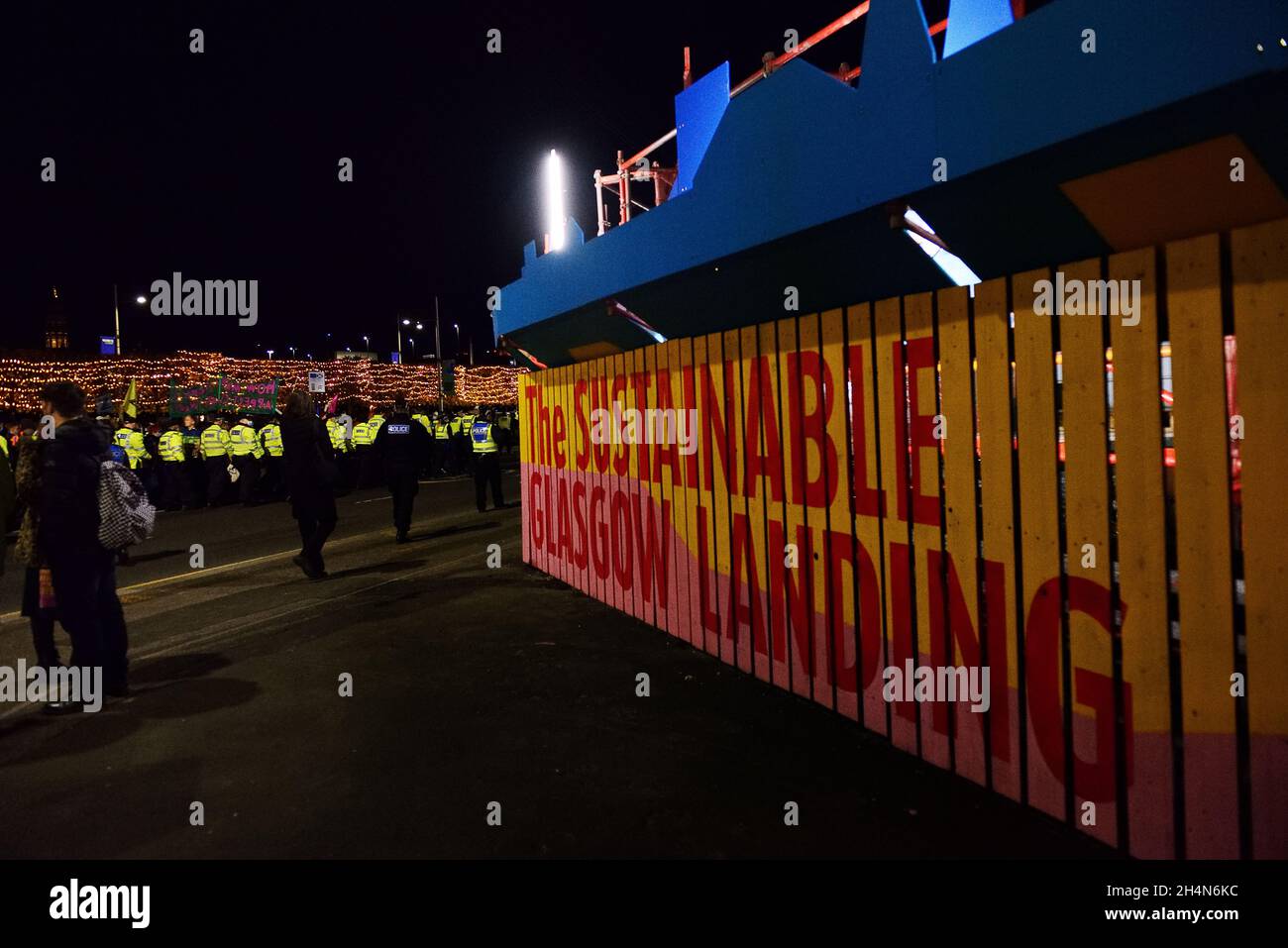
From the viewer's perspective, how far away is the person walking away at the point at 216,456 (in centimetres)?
1603

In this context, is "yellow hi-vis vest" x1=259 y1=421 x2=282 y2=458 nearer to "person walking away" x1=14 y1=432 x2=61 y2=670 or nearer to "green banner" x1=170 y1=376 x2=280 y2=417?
"green banner" x1=170 y1=376 x2=280 y2=417

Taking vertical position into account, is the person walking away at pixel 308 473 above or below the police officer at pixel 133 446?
below

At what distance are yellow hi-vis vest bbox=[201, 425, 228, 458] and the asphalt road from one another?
33.7ft

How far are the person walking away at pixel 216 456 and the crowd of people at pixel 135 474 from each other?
2 centimetres

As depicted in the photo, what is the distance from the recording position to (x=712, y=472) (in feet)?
16.6

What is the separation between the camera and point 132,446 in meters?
15.0

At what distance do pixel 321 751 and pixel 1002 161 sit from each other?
3944mm

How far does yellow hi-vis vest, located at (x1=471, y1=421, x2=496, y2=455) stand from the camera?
1271 centimetres

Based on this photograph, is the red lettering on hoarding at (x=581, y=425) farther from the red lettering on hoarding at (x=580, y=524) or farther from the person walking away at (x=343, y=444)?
the person walking away at (x=343, y=444)

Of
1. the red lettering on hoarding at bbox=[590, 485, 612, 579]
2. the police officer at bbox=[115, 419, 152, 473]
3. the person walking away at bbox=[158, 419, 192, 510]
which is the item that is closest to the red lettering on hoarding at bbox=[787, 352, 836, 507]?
the red lettering on hoarding at bbox=[590, 485, 612, 579]

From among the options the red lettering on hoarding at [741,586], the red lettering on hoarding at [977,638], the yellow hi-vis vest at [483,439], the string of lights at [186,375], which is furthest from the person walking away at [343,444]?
the red lettering on hoarding at [977,638]

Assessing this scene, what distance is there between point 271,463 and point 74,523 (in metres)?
13.2
